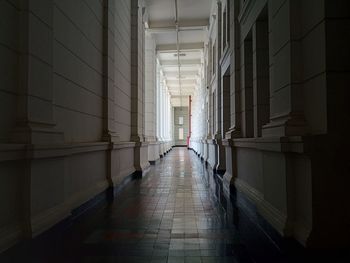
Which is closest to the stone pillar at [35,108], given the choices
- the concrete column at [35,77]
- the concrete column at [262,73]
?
the concrete column at [35,77]

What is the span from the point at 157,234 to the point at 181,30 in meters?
11.9

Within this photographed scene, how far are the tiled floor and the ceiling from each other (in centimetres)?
902

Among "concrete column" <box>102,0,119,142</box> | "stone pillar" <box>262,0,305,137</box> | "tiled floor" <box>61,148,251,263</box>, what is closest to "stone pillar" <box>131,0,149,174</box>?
"concrete column" <box>102,0,119,142</box>

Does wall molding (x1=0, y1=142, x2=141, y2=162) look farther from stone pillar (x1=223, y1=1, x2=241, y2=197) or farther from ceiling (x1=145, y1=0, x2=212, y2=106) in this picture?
ceiling (x1=145, y1=0, x2=212, y2=106)

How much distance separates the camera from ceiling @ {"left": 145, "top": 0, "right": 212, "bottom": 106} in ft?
39.3

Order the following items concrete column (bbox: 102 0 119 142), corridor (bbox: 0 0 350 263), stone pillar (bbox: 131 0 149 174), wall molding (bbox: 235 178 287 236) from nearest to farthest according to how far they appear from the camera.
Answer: corridor (bbox: 0 0 350 263) < wall molding (bbox: 235 178 287 236) < concrete column (bbox: 102 0 119 142) < stone pillar (bbox: 131 0 149 174)

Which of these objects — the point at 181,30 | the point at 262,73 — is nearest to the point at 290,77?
the point at 262,73

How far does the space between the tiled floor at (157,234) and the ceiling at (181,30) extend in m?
9.02

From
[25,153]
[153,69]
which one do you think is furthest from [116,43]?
[153,69]

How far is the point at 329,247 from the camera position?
2.65 meters

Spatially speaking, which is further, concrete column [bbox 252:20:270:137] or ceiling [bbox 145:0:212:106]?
ceiling [bbox 145:0:212:106]

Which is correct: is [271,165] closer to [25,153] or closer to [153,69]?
[25,153]

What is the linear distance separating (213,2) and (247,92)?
22.4 feet

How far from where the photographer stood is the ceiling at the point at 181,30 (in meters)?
12.0
